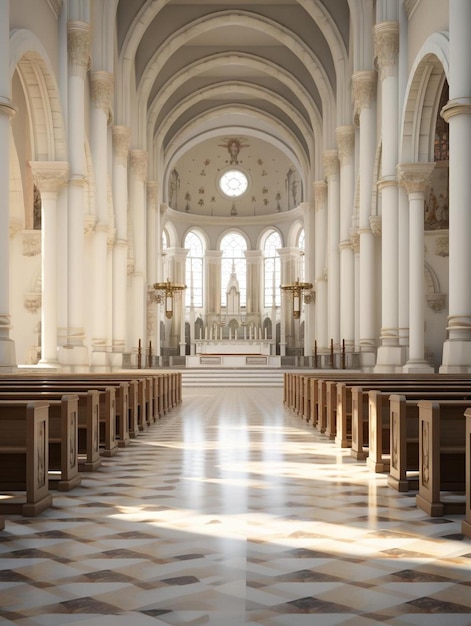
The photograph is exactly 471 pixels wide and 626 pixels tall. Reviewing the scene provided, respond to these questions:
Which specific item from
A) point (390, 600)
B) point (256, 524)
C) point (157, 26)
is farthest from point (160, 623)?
point (157, 26)

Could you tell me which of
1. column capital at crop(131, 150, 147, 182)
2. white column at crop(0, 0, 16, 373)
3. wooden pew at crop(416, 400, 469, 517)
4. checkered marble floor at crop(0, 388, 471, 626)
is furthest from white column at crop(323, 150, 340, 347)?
wooden pew at crop(416, 400, 469, 517)

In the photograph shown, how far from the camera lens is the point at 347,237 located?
84.5 ft

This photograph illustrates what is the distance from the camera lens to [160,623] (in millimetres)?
2949

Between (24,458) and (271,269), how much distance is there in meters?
43.2

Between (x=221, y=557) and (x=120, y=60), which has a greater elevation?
(x=120, y=60)

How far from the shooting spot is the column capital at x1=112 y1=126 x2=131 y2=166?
A: 25.2 metres

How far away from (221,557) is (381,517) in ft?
4.41

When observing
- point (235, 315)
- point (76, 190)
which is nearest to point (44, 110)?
point (76, 190)

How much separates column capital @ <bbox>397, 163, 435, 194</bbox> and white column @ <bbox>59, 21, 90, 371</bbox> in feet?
22.6

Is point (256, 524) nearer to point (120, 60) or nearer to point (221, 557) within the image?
point (221, 557)

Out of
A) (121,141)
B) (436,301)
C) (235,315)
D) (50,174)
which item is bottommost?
(436,301)

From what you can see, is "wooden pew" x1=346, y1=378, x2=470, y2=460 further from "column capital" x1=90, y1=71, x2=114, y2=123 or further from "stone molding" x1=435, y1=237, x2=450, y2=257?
"stone molding" x1=435, y1=237, x2=450, y2=257

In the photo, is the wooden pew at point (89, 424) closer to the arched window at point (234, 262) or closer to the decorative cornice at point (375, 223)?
the decorative cornice at point (375, 223)

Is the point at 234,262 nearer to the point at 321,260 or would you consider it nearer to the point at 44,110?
the point at 321,260
